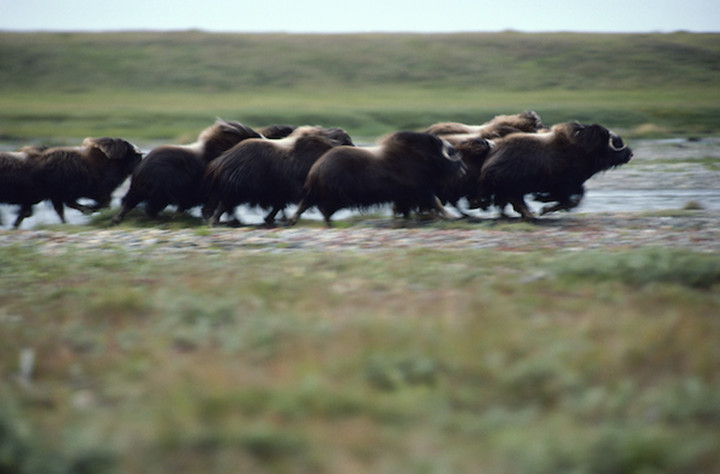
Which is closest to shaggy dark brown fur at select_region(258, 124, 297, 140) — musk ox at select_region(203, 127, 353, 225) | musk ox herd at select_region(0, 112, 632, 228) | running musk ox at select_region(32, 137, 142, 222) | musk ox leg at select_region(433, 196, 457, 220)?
musk ox herd at select_region(0, 112, 632, 228)

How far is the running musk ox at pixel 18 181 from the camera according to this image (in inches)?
430

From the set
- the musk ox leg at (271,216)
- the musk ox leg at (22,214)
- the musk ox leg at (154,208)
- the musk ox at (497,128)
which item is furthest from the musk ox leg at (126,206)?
the musk ox at (497,128)

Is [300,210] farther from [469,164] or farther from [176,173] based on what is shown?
[469,164]

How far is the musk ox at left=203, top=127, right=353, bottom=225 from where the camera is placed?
33.0 ft

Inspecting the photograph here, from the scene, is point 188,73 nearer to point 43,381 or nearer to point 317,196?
point 317,196

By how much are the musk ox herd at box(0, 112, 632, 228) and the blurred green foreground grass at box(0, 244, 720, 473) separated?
3.96 metres

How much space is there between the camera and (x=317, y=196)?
9711 mm

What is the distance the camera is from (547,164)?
9906 millimetres

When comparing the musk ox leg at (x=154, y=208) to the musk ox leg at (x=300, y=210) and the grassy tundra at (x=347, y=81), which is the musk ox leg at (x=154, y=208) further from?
the grassy tundra at (x=347, y=81)

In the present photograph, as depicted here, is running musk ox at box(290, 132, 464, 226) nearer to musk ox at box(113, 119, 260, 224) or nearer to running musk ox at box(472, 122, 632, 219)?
running musk ox at box(472, 122, 632, 219)

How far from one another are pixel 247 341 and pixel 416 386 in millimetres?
1045

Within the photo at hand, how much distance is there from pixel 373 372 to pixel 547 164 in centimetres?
685

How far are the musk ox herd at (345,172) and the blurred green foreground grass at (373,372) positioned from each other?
3960 mm

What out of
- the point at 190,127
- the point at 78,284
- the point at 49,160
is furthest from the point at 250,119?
the point at 78,284
